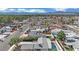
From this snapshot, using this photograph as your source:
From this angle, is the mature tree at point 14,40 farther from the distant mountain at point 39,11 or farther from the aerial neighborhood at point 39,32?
the distant mountain at point 39,11

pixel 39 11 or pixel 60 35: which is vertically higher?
pixel 39 11

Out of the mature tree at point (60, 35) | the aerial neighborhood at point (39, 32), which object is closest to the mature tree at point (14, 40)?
the aerial neighborhood at point (39, 32)

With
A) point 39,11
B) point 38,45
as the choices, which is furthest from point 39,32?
point 39,11

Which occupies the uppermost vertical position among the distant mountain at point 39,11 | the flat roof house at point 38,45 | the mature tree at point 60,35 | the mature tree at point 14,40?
the distant mountain at point 39,11

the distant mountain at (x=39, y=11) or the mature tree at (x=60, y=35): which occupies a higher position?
the distant mountain at (x=39, y=11)

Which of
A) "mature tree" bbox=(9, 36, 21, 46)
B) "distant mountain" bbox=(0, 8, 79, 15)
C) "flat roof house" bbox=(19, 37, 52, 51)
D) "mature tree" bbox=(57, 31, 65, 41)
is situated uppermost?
"distant mountain" bbox=(0, 8, 79, 15)

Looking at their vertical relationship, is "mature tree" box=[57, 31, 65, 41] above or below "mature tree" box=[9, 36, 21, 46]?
above

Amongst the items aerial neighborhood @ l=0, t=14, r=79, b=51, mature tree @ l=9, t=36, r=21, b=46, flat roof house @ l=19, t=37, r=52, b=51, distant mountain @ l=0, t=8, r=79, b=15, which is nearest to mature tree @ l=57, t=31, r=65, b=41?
aerial neighborhood @ l=0, t=14, r=79, b=51

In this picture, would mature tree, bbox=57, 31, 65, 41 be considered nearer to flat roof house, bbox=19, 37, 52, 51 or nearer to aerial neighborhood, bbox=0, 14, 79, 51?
aerial neighborhood, bbox=0, 14, 79, 51

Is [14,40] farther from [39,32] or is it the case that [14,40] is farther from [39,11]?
[39,11]
